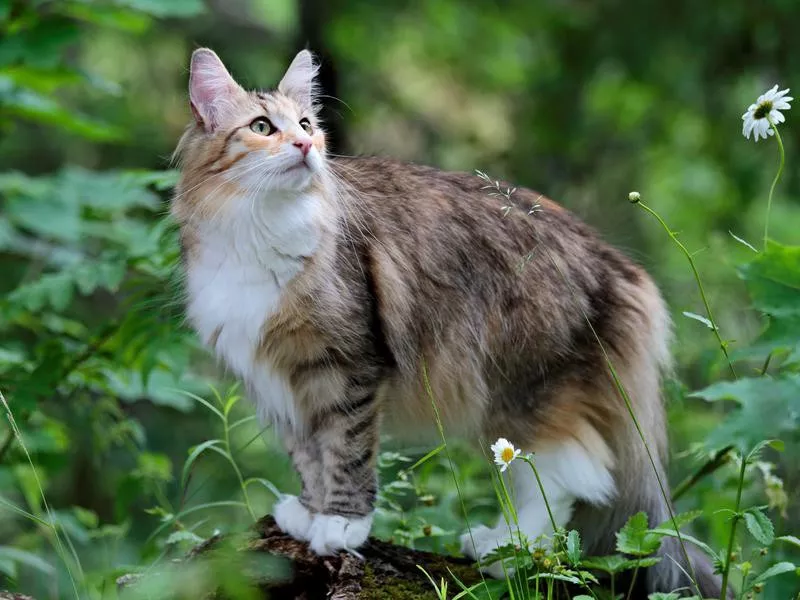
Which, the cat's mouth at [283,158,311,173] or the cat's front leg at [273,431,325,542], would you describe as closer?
the cat's mouth at [283,158,311,173]

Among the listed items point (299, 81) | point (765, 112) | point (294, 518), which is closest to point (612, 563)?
point (294, 518)

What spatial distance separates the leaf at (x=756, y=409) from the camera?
1813 millimetres

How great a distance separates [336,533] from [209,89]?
141 cm

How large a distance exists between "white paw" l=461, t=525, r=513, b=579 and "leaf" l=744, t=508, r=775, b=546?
2.80 feet

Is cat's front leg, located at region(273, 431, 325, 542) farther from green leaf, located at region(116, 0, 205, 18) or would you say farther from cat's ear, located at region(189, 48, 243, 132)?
green leaf, located at region(116, 0, 205, 18)

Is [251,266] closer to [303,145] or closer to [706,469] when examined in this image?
[303,145]

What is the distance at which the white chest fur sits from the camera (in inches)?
121

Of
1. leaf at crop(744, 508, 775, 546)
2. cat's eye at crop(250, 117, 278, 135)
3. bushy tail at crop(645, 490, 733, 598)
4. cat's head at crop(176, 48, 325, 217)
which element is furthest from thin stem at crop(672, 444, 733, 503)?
cat's eye at crop(250, 117, 278, 135)

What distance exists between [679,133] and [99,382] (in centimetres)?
544

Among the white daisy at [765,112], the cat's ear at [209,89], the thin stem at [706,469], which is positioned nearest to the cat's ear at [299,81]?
the cat's ear at [209,89]

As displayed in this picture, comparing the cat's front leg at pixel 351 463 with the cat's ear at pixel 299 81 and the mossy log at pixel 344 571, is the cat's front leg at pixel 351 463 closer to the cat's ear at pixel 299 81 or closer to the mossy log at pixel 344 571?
the mossy log at pixel 344 571

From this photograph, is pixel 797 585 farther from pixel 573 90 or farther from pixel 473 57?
pixel 473 57

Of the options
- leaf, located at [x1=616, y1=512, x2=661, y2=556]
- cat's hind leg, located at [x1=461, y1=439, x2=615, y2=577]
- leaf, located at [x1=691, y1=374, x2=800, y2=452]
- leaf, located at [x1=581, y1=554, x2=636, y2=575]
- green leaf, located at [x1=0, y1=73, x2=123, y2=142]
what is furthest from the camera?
green leaf, located at [x1=0, y1=73, x2=123, y2=142]

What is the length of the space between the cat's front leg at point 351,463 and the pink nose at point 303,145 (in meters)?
0.76
